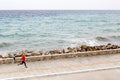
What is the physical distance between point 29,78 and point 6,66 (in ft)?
10.5

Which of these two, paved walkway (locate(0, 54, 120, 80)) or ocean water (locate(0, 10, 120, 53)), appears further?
ocean water (locate(0, 10, 120, 53))

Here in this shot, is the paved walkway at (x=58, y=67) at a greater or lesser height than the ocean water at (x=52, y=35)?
lesser

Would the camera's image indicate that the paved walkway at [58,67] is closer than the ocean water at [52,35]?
Yes

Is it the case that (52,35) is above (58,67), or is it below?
above

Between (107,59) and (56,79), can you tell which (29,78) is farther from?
(107,59)

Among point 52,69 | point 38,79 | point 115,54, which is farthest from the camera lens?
point 115,54

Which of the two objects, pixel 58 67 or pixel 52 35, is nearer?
pixel 58 67

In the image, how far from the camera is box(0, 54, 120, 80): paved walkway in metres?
17.6

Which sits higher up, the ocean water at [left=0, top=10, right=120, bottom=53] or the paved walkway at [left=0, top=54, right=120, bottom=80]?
the ocean water at [left=0, top=10, right=120, bottom=53]

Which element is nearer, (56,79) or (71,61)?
(56,79)

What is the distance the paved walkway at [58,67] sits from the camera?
1756cm

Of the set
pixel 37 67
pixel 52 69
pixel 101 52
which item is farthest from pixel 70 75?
pixel 101 52

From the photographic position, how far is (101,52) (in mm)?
22734

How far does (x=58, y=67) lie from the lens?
19.0 metres
